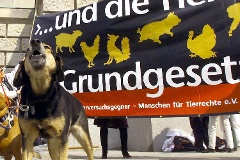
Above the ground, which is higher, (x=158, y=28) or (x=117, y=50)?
(x=158, y=28)

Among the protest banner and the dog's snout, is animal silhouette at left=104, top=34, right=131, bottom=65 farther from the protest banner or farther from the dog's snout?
the dog's snout

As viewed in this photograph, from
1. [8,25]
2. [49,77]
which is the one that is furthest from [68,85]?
[8,25]

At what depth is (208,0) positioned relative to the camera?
7.51 m

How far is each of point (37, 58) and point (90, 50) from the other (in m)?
3.20

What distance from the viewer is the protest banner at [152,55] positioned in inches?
288

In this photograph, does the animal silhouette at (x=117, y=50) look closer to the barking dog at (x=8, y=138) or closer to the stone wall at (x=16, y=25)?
the barking dog at (x=8, y=138)

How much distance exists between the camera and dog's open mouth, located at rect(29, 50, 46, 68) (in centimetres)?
521

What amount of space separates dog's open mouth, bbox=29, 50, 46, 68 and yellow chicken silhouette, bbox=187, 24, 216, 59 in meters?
2.91

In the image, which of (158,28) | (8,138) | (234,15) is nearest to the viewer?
(8,138)

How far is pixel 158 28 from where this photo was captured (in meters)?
7.80

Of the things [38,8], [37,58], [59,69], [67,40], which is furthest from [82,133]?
[38,8]

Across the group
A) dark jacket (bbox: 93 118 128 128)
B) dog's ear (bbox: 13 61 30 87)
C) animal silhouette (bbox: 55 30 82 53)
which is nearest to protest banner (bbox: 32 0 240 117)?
animal silhouette (bbox: 55 30 82 53)

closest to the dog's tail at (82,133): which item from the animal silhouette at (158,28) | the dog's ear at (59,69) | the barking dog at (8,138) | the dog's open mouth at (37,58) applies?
the barking dog at (8,138)

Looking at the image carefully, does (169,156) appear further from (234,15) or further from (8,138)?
(8,138)
